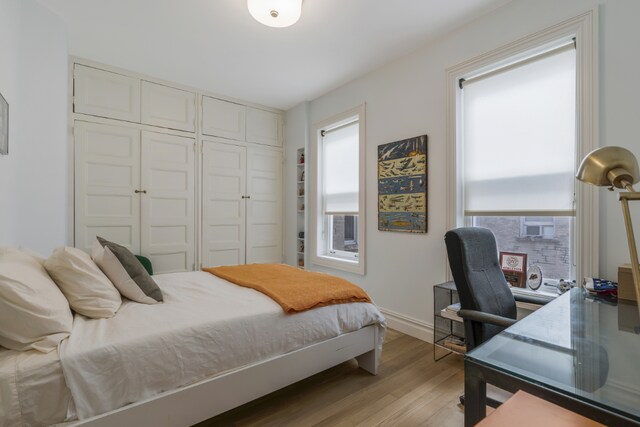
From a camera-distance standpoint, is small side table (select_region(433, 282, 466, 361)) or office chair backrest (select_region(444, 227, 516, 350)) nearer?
office chair backrest (select_region(444, 227, 516, 350))

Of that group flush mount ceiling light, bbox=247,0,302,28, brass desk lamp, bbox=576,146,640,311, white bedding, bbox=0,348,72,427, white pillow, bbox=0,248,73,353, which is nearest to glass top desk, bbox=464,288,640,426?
brass desk lamp, bbox=576,146,640,311

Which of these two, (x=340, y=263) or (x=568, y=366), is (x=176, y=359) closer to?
(x=568, y=366)

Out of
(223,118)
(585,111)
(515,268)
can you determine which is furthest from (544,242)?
(223,118)

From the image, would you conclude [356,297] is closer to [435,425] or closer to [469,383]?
→ [435,425]

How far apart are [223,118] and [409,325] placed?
128 inches

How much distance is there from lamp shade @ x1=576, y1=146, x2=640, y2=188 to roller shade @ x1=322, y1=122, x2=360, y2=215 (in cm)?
262

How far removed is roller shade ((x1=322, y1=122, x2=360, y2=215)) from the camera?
3.54 m

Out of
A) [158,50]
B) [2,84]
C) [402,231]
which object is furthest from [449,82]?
[2,84]

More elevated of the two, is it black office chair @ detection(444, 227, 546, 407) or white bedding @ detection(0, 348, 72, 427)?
black office chair @ detection(444, 227, 546, 407)

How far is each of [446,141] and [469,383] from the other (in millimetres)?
2151

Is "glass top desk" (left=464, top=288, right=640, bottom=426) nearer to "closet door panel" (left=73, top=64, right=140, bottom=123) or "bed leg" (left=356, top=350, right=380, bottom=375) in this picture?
"bed leg" (left=356, top=350, right=380, bottom=375)

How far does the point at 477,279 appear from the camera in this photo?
152 cm

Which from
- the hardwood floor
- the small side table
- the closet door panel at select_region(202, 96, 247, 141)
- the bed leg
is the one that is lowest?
the hardwood floor

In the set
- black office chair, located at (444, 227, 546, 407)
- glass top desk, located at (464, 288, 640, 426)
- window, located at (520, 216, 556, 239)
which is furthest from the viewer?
window, located at (520, 216, 556, 239)
